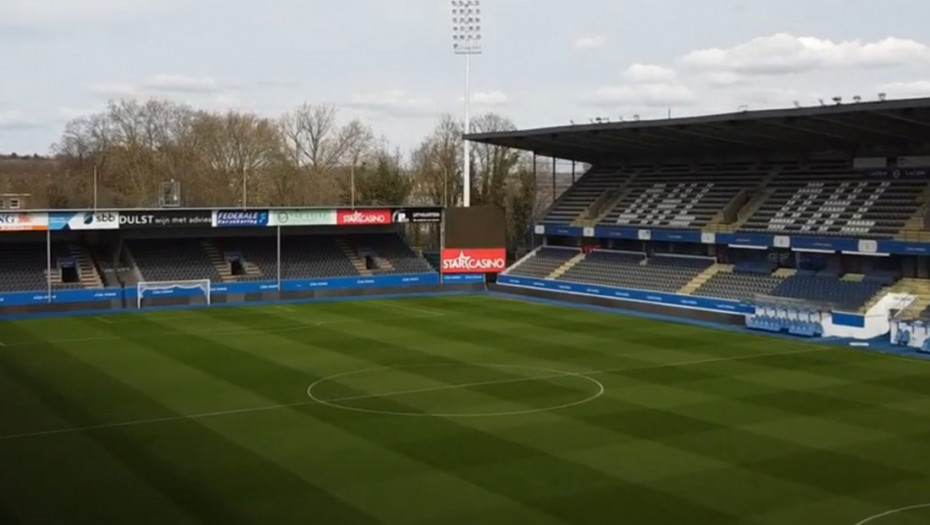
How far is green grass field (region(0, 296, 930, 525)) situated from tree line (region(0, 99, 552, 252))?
38.6 m

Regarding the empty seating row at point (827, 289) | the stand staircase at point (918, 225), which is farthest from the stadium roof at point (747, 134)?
the empty seating row at point (827, 289)

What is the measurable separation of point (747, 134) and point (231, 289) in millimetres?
22291

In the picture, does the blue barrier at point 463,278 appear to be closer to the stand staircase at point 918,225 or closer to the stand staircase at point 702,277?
the stand staircase at point 702,277

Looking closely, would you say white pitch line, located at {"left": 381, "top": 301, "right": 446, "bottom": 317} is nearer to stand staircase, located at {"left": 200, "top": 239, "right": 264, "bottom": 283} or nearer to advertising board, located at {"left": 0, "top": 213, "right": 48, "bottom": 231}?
stand staircase, located at {"left": 200, "top": 239, "right": 264, "bottom": 283}

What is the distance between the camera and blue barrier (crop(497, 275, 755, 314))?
37.7 m

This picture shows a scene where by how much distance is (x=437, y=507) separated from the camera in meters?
14.4

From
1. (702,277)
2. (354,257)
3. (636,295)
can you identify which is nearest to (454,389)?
(636,295)

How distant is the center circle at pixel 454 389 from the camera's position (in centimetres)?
2120

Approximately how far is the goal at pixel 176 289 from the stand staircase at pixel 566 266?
16000mm

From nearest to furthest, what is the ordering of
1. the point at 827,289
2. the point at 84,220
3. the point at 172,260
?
the point at 827,289, the point at 84,220, the point at 172,260

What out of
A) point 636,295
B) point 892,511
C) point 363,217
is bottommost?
point 892,511

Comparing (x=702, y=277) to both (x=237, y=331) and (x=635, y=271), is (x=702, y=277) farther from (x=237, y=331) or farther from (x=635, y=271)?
(x=237, y=331)

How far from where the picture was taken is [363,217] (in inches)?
1866

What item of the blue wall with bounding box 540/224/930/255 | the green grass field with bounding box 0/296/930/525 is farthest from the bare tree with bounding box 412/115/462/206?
the green grass field with bounding box 0/296/930/525
